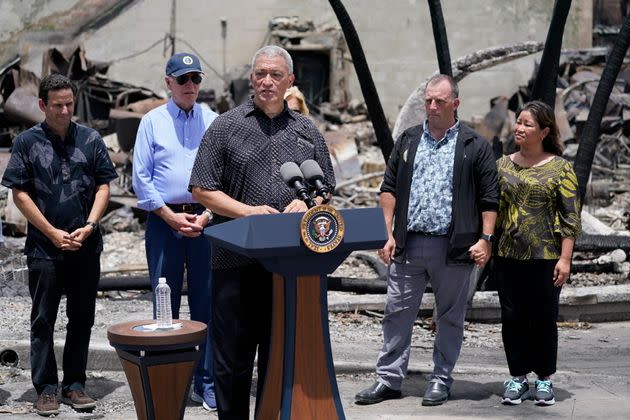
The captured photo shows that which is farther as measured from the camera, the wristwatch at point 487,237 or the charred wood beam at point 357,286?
the charred wood beam at point 357,286

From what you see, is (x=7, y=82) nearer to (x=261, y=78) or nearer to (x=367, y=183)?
(x=367, y=183)

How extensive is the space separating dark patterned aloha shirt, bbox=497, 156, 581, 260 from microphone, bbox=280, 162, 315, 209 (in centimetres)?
215

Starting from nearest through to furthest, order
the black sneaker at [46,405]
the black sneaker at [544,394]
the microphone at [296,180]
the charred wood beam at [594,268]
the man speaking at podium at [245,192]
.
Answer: the microphone at [296,180] < the man speaking at podium at [245,192] < the black sneaker at [46,405] < the black sneaker at [544,394] < the charred wood beam at [594,268]

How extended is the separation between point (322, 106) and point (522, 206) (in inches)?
770

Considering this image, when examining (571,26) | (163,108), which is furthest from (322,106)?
(163,108)

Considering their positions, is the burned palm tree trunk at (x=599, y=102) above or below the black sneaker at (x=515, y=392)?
above

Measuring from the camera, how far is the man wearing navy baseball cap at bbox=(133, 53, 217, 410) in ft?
21.6

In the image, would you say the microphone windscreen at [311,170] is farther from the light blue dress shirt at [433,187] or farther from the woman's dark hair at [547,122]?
the woman's dark hair at [547,122]

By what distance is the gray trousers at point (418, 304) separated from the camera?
656cm

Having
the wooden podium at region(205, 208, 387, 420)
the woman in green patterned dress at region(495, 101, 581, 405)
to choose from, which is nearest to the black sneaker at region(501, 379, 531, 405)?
the woman in green patterned dress at region(495, 101, 581, 405)

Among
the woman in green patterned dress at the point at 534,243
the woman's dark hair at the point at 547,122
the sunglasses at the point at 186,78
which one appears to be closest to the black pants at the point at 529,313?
the woman in green patterned dress at the point at 534,243

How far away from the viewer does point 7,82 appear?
1930cm

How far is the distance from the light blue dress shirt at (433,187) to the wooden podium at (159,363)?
1.70 meters

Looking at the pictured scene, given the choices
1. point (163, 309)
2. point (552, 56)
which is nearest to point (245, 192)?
point (163, 309)
